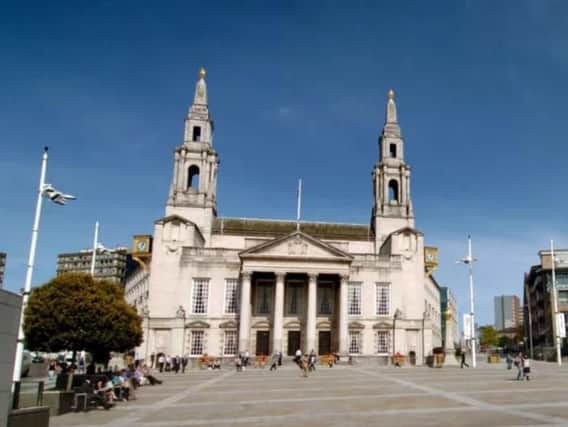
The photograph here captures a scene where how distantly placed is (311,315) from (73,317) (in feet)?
108

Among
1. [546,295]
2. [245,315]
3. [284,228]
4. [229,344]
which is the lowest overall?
[229,344]

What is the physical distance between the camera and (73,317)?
23.1 meters

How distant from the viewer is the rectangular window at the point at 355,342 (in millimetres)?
56000

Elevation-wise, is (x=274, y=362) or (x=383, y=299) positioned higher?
(x=383, y=299)

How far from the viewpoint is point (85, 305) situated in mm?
23281

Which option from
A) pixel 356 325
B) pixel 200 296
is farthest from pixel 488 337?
pixel 200 296

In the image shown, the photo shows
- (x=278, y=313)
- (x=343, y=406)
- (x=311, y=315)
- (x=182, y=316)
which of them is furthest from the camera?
(x=182, y=316)

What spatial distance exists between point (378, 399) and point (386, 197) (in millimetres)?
45708

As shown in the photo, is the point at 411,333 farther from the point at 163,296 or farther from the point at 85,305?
the point at 85,305

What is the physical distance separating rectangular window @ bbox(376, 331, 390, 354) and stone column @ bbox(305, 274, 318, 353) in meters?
7.56

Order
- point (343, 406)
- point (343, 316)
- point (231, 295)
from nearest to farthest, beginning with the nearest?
point (343, 406)
point (343, 316)
point (231, 295)

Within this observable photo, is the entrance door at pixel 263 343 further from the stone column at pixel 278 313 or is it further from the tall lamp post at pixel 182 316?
the tall lamp post at pixel 182 316

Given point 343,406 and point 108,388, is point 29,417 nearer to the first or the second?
point 108,388

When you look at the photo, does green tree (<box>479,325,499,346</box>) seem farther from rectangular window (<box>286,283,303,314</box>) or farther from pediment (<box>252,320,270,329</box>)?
pediment (<box>252,320,270,329</box>)
